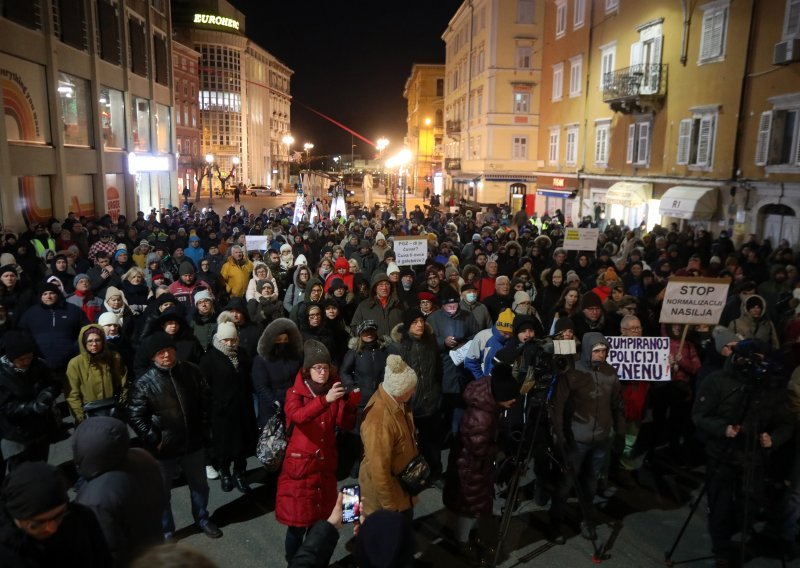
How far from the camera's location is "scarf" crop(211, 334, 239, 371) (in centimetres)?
592

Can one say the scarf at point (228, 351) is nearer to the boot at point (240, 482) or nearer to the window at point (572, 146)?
the boot at point (240, 482)

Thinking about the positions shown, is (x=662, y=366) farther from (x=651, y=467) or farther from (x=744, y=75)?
(x=744, y=75)

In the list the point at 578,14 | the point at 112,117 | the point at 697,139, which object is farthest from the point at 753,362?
the point at 578,14

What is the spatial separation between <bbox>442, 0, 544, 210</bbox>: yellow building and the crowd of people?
33.0 metres

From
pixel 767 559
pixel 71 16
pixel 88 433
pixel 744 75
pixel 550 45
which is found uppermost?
pixel 550 45

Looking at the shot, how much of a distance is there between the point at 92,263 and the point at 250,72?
78.1m

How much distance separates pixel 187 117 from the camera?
194 feet

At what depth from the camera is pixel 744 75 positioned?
19281 millimetres

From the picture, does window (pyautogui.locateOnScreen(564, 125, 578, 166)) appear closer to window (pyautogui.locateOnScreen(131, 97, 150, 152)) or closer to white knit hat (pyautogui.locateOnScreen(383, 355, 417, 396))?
window (pyautogui.locateOnScreen(131, 97, 150, 152))

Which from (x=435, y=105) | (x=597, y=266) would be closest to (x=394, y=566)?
(x=597, y=266)

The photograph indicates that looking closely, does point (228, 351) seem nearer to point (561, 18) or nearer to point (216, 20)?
point (561, 18)

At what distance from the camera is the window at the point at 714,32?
20062 millimetres

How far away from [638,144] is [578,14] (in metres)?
9.49

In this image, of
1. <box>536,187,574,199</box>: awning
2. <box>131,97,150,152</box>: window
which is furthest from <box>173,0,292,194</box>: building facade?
<box>536,187,574,199</box>: awning
